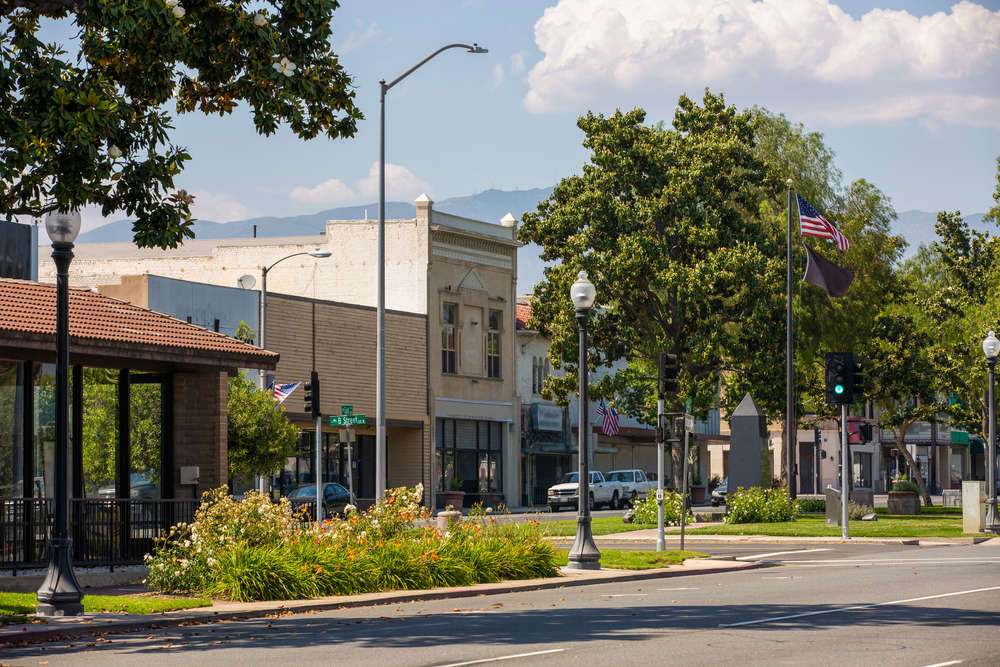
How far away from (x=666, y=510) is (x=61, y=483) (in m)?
27.2

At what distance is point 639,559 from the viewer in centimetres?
2705

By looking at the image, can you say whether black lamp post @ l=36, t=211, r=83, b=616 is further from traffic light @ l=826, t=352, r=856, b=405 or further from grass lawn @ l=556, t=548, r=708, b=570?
traffic light @ l=826, t=352, r=856, b=405

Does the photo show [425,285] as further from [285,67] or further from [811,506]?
[285,67]

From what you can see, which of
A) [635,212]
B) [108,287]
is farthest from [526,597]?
[108,287]

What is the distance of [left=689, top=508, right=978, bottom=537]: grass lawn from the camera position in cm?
3753

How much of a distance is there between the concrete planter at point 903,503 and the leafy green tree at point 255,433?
78.2 ft

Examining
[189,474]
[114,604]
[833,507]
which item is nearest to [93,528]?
[189,474]

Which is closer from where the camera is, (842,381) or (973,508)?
(842,381)

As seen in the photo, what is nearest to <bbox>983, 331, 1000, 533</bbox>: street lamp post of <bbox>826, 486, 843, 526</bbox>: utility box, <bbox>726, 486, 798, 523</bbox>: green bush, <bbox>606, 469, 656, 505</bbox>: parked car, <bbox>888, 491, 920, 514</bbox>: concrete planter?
<bbox>826, 486, 843, 526</bbox>: utility box

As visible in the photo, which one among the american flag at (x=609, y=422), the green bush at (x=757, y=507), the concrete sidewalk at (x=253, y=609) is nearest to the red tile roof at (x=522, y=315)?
the american flag at (x=609, y=422)

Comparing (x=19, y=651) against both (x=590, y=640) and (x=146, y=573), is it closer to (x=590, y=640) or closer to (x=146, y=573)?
(x=590, y=640)

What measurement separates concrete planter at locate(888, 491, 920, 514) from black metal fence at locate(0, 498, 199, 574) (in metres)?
32.9

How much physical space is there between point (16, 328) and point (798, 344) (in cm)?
3319

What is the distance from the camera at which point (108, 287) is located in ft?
154
